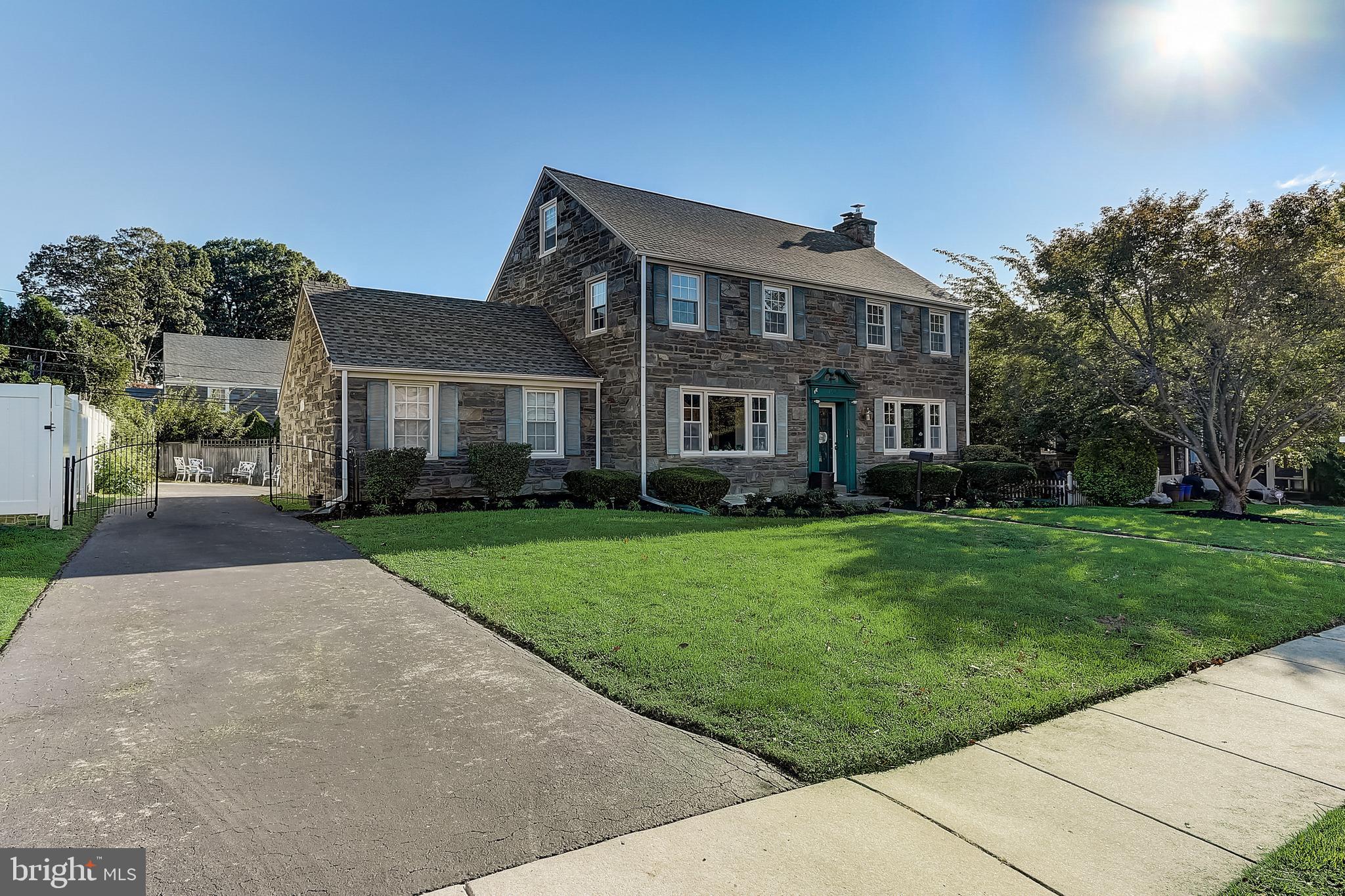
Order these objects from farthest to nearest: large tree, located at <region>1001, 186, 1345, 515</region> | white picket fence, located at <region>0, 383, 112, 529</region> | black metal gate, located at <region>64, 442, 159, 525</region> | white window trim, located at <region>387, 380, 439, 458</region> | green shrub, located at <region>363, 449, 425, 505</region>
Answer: white window trim, located at <region>387, 380, 439, 458</region> → large tree, located at <region>1001, 186, 1345, 515</region> → green shrub, located at <region>363, 449, 425, 505</region> → black metal gate, located at <region>64, 442, 159, 525</region> → white picket fence, located at <region>0, 383, 112, 529</region>

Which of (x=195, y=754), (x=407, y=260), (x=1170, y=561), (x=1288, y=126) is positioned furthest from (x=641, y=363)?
(x=407, y=260)

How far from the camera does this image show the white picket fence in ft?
32.2

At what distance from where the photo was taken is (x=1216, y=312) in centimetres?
1548

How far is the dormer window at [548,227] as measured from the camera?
62.0 ft

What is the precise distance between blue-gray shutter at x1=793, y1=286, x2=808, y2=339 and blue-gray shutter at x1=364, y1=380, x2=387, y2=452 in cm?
986

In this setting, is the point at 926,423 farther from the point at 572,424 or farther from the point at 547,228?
the point at 547,228

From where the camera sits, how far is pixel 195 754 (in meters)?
3.43

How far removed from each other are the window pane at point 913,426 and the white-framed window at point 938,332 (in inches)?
72.6

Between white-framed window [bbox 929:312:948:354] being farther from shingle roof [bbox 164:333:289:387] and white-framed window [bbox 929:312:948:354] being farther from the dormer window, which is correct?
shingle roof [bbox 164:333:289:387]

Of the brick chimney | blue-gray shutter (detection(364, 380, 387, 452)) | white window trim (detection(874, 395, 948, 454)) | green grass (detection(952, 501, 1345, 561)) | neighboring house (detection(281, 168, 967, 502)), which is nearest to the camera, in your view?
green grass (detection(952, 501, 1345, 561))

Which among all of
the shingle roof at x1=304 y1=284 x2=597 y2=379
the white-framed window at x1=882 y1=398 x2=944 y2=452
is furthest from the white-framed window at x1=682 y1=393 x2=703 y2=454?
the white-framed window at x1=882 y1=398 x2=944 y2=452

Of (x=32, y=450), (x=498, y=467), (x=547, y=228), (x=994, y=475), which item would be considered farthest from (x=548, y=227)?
(x=994, y=475)

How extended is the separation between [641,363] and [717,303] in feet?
8.64

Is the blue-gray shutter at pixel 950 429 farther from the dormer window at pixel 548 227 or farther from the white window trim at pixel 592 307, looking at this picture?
the dormer window at pixel 548 227
